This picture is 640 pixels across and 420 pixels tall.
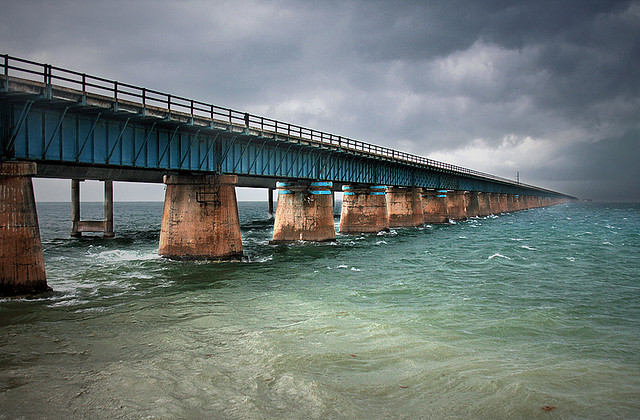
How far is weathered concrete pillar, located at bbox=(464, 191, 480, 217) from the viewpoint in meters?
95.2

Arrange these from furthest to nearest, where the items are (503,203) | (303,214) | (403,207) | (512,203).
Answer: (512,203), (503,203), (403,207), (303,214)

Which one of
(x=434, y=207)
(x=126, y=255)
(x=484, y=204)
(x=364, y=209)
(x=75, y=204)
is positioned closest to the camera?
(x=126, y=255)

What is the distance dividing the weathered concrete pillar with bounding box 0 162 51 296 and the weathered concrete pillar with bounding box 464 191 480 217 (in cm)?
8943

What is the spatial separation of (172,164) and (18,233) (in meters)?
10.6

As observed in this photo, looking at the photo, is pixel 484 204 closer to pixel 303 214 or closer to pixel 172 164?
pixel 303 214

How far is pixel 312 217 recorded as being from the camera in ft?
128

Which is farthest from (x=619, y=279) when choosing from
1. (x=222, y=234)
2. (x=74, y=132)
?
(x=74, y=132)

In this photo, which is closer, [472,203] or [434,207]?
[434,207]

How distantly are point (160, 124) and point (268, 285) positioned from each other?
11.7 meters

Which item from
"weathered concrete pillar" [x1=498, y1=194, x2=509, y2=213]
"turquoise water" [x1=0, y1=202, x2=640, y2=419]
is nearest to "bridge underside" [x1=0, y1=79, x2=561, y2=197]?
"turquoise water" [x1=0, y1=202, x2=640, y2=419]

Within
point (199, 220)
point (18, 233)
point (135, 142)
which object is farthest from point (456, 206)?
point (18, 233)

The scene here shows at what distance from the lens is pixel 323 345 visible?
11461 millimetres

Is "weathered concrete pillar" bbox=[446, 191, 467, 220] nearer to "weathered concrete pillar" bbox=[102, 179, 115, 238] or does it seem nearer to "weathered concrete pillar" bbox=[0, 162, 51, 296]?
"weathered concrete pillar" bbox=[102, 179, 115, 238]

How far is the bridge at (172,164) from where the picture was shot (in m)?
16.8
